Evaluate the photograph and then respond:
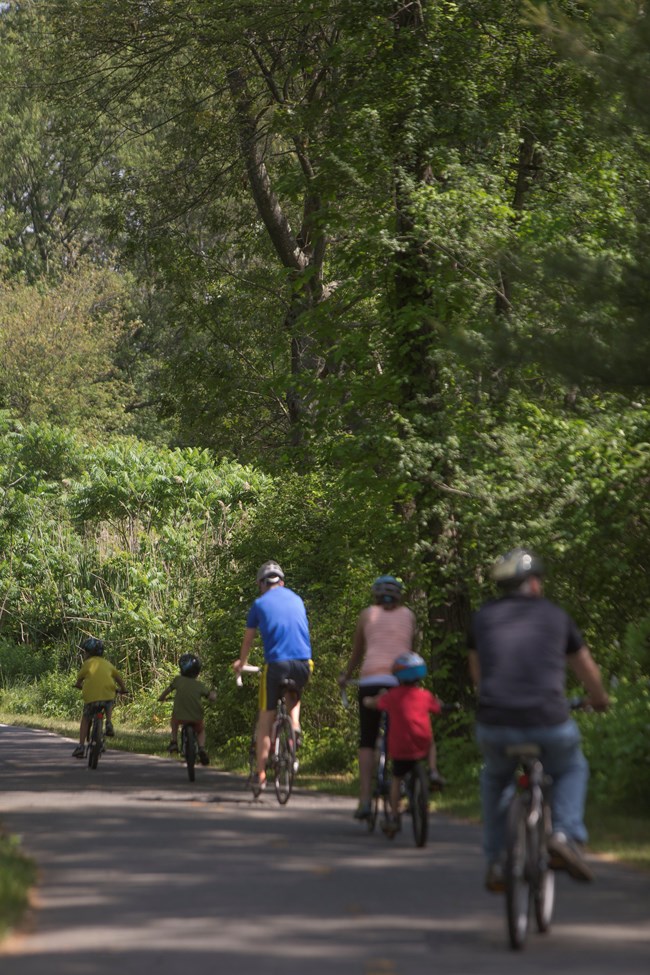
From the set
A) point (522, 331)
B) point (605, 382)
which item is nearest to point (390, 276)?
point (522, 331)

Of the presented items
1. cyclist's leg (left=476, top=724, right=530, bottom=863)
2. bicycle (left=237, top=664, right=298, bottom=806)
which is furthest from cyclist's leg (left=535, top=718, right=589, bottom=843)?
bicycle (left=237, top=664, right=298, bottom=806)

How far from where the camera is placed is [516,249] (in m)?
17.6

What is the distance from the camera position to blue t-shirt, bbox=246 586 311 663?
1423 cm

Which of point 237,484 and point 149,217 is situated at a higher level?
point 149,217

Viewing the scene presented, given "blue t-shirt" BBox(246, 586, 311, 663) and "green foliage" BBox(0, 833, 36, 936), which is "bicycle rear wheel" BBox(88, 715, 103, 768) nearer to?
"blue t-shirt" BBox(246, 586, 311, 663)

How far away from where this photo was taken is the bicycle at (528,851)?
7512 mm

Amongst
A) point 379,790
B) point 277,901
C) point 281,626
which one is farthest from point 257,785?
point 277,901

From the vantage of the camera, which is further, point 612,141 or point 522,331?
point 612,141

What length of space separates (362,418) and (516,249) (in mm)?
3021

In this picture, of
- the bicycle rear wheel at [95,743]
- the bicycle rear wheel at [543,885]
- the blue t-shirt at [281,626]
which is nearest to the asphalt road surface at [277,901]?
the bicycle rear wheel at [543,885]

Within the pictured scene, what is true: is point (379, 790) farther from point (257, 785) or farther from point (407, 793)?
point (257, 785)

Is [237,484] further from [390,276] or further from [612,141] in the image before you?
[612,141]

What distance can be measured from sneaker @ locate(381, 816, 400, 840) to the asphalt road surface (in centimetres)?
10

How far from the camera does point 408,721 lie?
1131 cm
